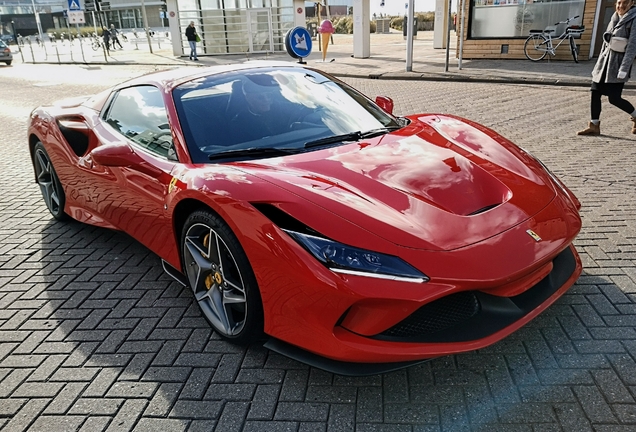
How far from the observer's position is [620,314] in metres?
2.90

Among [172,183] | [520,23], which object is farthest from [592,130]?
[520,23]

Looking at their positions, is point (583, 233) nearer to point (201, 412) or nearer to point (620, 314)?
point (620, 314)

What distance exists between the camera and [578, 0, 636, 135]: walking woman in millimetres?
6500

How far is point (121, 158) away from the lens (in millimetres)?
3236

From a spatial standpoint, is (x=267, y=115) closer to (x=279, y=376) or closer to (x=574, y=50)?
(x=279, y=376)

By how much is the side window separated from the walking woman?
19.0 feet

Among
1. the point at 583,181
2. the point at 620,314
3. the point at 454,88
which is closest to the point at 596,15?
the point at 454,88

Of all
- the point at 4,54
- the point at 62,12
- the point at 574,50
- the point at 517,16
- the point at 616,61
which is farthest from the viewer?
the point at 62,12

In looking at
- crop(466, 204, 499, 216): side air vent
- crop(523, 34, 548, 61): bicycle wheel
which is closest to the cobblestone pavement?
crop(466, 204, 499, 216): side air vent

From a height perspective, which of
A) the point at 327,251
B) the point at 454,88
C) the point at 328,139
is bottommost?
the point at 454,88

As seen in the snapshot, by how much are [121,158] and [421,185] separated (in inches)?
72.7

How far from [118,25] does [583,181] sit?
82.1 meters

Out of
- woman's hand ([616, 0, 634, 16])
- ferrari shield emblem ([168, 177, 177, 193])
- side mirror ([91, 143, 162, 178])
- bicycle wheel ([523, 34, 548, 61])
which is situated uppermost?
woman's hand ([616, 0, 634, 16])

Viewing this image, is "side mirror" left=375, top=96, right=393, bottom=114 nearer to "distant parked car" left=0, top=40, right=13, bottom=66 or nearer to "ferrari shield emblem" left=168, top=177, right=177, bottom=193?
"ferrari shield emblem" left=168, top=177, right=177, bottom=193
